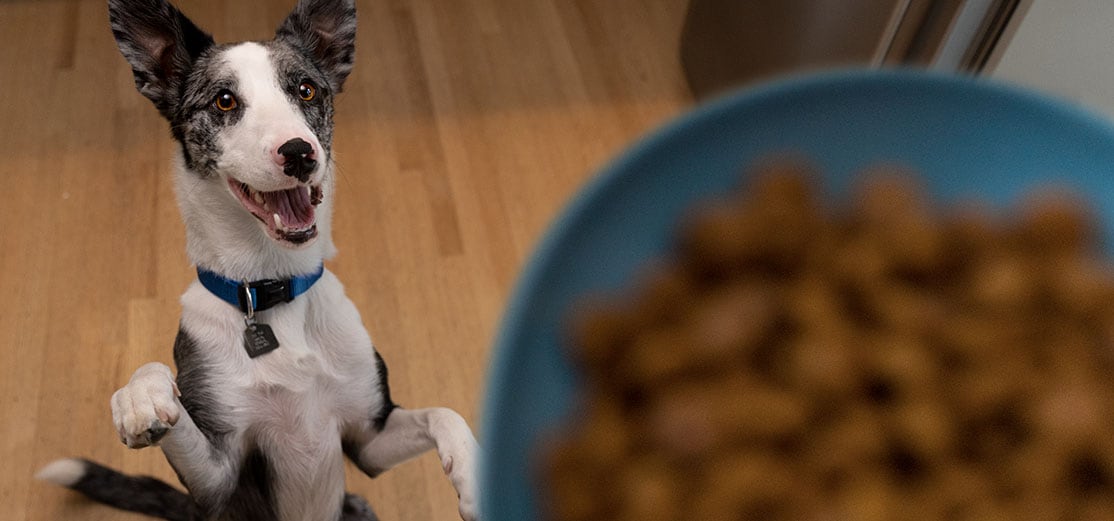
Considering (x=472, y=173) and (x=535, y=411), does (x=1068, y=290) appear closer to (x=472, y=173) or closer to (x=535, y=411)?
(x=535, y=411)

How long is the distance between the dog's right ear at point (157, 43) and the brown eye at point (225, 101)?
92 mm

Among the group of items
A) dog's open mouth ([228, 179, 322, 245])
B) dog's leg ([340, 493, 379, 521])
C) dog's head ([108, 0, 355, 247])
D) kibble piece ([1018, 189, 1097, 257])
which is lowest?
dog's leg ([340, 493, 379, 521])

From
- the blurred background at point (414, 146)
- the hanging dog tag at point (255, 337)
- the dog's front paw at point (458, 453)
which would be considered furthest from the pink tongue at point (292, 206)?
the blurred background at point (414, 146)

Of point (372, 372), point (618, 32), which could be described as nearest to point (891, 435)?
point (372, 372)

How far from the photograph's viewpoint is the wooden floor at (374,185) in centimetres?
173

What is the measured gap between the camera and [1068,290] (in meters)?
0.34

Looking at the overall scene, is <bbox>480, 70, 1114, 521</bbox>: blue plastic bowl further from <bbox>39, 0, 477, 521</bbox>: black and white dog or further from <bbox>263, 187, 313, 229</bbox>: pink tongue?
<bbox>263, 187, 313, 229</bbox>: pink tongue

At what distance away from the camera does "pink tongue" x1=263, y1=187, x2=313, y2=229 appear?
3.60 feet

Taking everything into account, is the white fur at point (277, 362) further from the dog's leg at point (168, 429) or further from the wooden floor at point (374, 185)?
the wooden floor at point (374, 185)

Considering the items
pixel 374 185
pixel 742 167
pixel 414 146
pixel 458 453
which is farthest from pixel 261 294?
pixel 414 146

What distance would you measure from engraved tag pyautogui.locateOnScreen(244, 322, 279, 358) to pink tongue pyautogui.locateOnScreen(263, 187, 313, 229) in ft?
0.47

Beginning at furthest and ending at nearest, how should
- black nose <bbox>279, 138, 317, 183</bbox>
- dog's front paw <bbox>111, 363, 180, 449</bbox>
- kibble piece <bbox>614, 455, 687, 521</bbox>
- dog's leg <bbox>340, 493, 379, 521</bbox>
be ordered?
dog's leg <bbox>340, 493, 379, 521</bbox>
black nose <bbox>279, 138, 317, 183</bbox>
dog's front paw <bbox>111, 363, 180, 449</bbox>
kibble piece <bbox>614, 455, 687, 521</bbox>

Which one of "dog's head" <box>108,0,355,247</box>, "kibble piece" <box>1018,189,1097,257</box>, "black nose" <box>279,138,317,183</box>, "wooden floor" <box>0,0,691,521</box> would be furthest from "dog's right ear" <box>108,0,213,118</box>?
"kibble piece" <box>1018,189,1097,257</box>

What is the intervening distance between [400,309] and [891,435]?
1643mm
